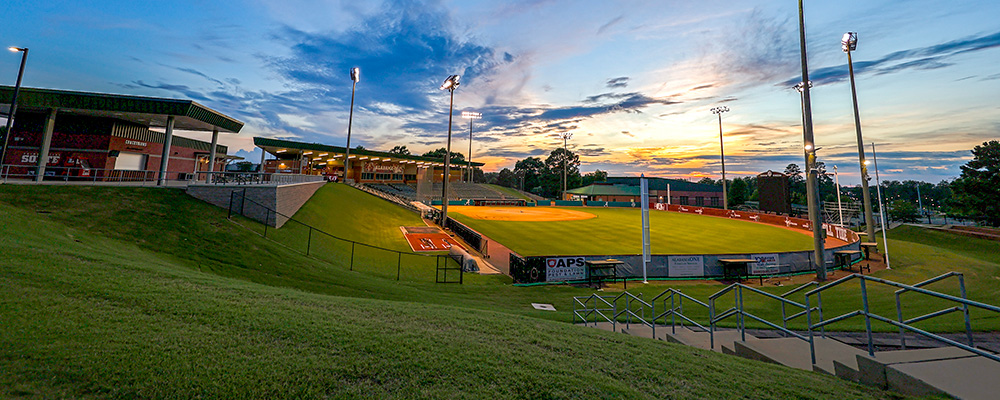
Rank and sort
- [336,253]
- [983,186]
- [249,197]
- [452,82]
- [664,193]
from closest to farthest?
[249,197], [336,253], [452,82], [983,186], [664,193]

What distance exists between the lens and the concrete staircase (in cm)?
→ 368

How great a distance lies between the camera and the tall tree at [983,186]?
142 feet

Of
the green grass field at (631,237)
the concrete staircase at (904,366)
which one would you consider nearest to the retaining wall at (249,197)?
the green grass field at (631,237)

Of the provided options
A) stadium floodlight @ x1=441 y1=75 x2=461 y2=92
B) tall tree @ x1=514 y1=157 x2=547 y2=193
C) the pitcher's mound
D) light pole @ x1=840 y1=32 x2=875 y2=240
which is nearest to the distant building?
the pitcher's mound

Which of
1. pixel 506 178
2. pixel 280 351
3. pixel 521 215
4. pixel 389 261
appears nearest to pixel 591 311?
pixel 280 351

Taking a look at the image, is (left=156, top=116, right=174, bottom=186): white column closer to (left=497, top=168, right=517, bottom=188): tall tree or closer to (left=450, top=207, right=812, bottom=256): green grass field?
(left=450, top=207, right=812, bottom=256): green grass field

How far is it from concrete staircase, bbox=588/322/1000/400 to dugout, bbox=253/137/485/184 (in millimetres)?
54543

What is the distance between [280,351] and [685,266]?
68.9ft

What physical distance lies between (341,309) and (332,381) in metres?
3.36

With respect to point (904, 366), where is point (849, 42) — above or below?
above

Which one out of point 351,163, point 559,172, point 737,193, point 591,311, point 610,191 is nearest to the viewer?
point 591,311

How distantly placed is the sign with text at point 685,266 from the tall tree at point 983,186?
55546 mm

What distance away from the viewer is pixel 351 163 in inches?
2734

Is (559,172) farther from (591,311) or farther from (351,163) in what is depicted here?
(591,311)
